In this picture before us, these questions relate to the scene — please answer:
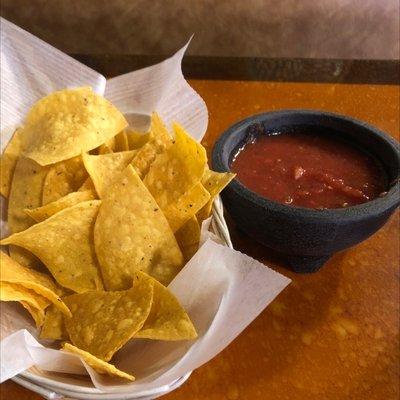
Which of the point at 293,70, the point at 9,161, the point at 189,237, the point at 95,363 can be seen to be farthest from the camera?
the point at 293,70

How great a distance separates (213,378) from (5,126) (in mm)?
601

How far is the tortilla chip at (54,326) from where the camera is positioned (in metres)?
0.83

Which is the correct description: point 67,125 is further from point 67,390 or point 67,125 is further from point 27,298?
point 67,390

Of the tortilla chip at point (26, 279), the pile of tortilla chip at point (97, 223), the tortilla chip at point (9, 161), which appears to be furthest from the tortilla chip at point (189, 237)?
the tortilla chip at point (9, 161)

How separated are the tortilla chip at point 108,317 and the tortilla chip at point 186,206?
0.13m

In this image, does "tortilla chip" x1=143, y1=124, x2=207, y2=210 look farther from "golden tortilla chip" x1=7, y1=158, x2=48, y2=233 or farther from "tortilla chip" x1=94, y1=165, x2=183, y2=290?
"golden tortilla chip" x1=7, y1=158, x2=48, y2=233

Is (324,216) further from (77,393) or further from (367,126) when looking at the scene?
(77,393)

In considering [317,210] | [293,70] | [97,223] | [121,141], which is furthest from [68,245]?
[293,70]

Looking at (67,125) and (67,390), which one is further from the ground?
(67,125)

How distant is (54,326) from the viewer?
84 cm

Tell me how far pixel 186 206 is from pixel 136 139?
10.4 inches

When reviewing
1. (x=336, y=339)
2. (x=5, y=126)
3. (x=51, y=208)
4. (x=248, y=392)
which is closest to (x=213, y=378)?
(x=248, y=392)

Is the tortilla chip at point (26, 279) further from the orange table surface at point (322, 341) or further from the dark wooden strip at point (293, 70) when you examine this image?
the dark wooden strip at point (293, 70)

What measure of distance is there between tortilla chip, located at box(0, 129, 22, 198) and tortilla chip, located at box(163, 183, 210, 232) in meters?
0.32
